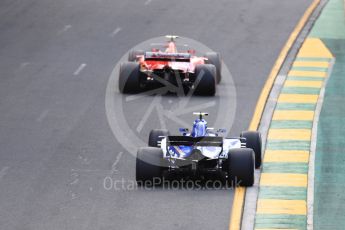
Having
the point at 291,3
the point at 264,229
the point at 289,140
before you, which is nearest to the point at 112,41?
the point at 291,3

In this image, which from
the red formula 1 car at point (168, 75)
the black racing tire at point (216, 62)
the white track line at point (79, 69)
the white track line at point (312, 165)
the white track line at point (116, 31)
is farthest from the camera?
the white track line at point (116, 31)

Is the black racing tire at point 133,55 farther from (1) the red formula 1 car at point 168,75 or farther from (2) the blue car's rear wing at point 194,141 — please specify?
(2) the blue car's rear wing at point 194,141

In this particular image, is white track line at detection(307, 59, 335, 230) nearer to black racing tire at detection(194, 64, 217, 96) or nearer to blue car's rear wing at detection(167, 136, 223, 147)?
blue car's rear wing at detection(167, 136, 223, 147)

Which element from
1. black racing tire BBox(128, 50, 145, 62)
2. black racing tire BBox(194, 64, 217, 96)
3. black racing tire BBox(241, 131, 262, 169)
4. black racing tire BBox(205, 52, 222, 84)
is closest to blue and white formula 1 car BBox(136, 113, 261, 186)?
black racing tire BBox(241, 131, 262, 169)

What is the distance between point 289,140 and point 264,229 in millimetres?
6465

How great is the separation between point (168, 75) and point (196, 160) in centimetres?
856

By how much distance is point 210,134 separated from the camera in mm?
23938

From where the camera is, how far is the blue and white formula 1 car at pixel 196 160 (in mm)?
22562

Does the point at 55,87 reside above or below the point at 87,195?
below

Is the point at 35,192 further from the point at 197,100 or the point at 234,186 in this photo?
the point at 197,100

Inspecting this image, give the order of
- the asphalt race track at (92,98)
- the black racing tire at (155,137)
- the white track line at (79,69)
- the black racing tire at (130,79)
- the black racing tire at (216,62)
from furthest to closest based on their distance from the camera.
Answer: the white track line at (79,69), the black racing tire at (216,62), the black racing tire at (130,79), the black racing tire at (155,137), the asphalt race track at (92,98)

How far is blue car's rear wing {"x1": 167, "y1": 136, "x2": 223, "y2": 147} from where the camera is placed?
2298 centimetres

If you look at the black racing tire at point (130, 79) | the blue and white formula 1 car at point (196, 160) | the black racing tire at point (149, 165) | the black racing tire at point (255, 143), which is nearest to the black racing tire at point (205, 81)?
the black racing tire at point (130, 79)

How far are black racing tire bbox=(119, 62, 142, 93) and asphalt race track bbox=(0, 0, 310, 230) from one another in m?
0.30
